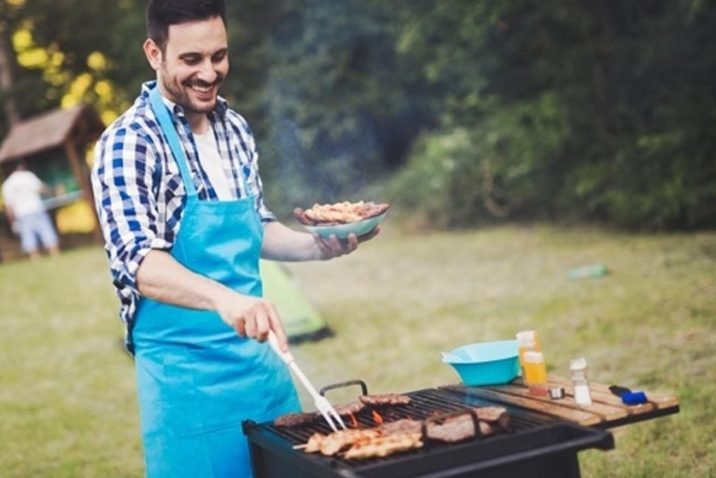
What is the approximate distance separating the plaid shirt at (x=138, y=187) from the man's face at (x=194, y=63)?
0.06m

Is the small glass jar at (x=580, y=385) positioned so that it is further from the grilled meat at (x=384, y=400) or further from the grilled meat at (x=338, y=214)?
the grilled meat at (x=338, y=214)

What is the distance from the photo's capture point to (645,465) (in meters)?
4.46

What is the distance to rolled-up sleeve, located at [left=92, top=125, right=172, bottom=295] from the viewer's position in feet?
8.24

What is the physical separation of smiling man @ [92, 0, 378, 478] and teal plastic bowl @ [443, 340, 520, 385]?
0.58 metres

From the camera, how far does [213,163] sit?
2.86m

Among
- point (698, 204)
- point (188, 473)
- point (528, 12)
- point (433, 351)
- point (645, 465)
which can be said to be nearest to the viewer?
point (188, 473)

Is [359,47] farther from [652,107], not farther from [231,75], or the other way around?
[652,107]

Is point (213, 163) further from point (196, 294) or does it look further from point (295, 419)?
point (295, 419)

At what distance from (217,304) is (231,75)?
17.2 m

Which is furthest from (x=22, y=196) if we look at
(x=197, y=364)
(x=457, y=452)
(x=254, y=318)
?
(x=457, y=452)

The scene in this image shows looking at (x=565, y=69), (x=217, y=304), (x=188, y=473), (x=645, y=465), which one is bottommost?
(x=645, y=465)

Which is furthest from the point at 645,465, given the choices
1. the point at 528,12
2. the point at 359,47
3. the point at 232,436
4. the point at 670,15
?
the point at 359,47

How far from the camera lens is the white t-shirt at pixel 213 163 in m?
2.82

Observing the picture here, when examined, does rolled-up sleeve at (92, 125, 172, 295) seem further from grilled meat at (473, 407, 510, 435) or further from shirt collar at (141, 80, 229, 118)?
grilled meat at (473, 407, 510, 435)
